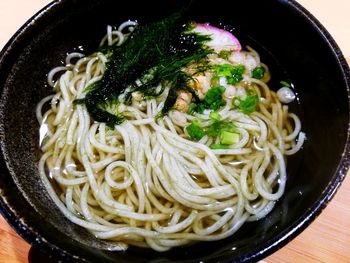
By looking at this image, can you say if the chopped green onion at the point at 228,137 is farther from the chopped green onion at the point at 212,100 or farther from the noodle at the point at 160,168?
the chopped green onion at the point at 212,100

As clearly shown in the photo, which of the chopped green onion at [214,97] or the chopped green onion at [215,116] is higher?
the chopped green onion at [214,97]

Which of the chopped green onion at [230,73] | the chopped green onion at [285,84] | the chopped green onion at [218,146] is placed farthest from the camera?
the chopped green onion at [285,84]

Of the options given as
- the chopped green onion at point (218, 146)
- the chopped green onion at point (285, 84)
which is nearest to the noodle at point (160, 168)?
the chopped green onion at point (218, 146)

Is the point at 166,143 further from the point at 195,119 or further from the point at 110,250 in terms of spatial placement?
the point at 110,250

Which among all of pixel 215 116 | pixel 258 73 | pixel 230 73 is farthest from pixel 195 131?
pixel 258 73

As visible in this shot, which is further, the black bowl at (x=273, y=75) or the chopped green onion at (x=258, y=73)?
the chopped green onion at (x=258, y=73)

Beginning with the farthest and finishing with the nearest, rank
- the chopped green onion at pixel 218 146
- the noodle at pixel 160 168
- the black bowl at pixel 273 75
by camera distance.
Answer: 1. the chopped green onion at pixel 218 146
2. the noodle at pixel 160 168
3. the black bowl at pixel 273 75

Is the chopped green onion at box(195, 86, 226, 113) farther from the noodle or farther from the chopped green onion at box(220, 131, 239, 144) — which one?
the chopped green onion at box(220, 131, 239, 144)
